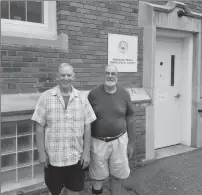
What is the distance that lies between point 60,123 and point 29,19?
172 centimetres

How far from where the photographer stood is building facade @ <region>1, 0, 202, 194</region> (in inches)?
136

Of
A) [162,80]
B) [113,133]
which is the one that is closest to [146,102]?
[162,80]

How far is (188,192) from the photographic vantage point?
3.75m

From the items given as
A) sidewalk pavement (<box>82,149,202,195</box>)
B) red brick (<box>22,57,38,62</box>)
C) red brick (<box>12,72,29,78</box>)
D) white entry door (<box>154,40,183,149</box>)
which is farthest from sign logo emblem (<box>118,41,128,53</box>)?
sidewalk pavement (<box>82,149,202,195</box>)

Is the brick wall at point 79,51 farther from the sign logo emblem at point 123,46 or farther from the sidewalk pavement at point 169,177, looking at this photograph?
the sidewalk pavement at point 169,177

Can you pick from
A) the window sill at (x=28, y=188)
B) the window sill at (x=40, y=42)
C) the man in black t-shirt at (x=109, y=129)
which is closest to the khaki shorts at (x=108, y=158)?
the man in black t-shirt at (x=109, y=129)

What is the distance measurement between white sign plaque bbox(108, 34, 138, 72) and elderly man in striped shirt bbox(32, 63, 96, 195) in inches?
62.6

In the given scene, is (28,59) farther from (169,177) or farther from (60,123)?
(169,177)

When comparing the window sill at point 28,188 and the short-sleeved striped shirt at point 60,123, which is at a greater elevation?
the short-sleeved striped shirt at point 60,123

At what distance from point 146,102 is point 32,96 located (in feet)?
6.77

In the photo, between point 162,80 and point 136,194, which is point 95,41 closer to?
point 162,80

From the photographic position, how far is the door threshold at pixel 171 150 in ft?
16.7

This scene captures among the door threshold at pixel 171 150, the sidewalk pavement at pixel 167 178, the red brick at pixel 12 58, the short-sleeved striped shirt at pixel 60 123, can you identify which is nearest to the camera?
the short-sleeved striped shirt at pixel 60 123

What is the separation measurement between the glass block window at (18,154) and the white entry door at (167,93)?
251 cm
